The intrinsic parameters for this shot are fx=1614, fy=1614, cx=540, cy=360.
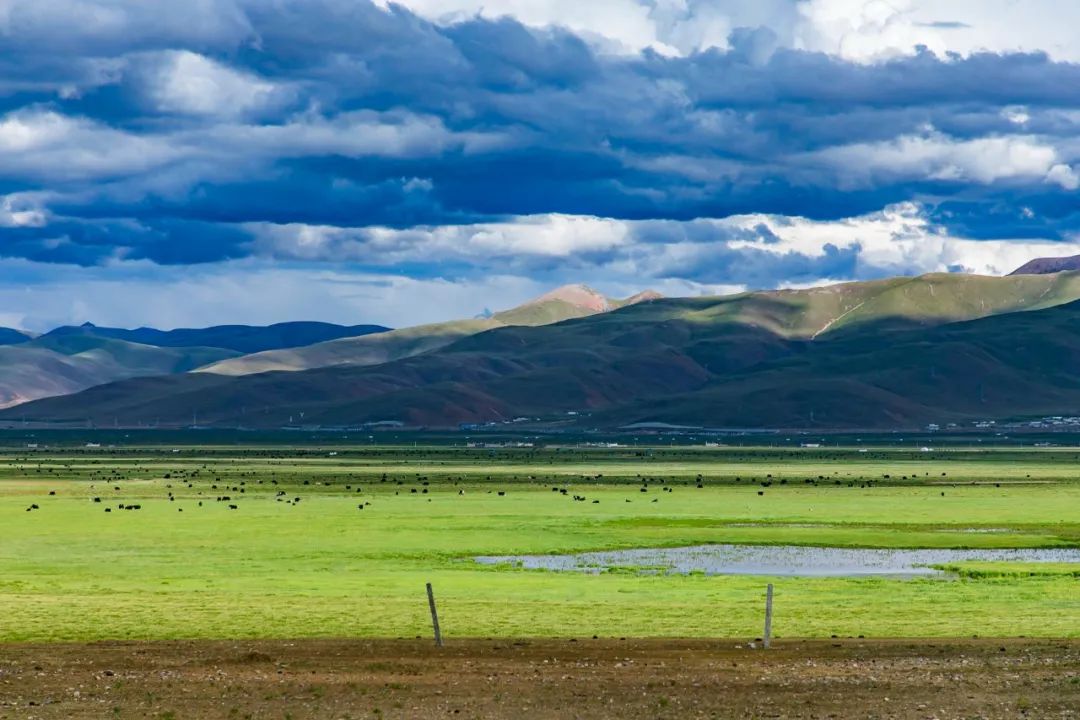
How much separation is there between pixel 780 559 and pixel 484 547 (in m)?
13.1

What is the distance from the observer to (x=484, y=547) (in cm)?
6925

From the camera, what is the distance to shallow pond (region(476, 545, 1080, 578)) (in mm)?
58562

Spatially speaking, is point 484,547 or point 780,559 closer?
point 780,559

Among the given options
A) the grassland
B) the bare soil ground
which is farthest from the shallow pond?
the bare soil ground

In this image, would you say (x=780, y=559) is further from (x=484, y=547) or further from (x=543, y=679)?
(x=543, y=679)

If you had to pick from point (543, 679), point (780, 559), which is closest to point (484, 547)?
point (780, 559)

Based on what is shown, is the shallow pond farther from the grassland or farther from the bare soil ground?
the bare soil ground

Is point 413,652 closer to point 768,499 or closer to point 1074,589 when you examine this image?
point 1074,589

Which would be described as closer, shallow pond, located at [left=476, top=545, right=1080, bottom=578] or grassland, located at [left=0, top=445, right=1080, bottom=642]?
grassland, located at [left=0, top=445, right=1080, bottom=642]

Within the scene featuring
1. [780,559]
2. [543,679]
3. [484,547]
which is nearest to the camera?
[543,679]

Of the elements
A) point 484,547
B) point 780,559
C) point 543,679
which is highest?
point 543,679

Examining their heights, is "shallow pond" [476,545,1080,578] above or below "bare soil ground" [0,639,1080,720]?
below

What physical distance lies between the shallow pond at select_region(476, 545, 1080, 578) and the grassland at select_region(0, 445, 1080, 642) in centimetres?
272

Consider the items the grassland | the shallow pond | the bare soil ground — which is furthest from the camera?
the shallow pond
